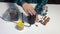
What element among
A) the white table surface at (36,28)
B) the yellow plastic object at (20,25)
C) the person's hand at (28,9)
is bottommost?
the white table surface at (36,28)

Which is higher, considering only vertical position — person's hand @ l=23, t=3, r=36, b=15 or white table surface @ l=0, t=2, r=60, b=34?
person's hand @ l=23, t=3, r=36, b=15

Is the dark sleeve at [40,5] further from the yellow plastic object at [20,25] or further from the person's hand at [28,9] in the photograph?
the yellow plastic object at [20,25]

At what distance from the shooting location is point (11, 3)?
149 centimetres

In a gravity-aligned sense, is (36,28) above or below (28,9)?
below

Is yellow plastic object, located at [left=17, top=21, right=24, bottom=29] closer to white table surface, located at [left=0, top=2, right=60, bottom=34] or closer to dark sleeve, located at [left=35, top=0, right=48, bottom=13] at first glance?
white table surface, located at [left=0, top=2, right=60, bottom=34]

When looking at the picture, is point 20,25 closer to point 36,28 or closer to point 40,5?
point 36,28

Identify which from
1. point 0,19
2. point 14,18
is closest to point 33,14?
point 14,18

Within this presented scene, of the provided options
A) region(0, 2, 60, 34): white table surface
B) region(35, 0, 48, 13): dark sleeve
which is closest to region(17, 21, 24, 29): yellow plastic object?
region(0, 2, 60, 34): white table surface

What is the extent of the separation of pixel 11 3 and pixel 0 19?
0.70 ft

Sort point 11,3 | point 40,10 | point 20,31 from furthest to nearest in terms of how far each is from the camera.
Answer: point 11,3 → point 40,10 → point 20,31

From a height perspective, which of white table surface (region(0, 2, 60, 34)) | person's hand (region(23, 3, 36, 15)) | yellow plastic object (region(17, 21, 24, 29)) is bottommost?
white table surface (region(0, 2, 60, 34))

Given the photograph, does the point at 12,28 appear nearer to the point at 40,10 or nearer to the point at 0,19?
the point at 0,19

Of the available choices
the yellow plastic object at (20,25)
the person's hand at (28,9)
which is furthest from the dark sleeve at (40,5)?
the yellow plastic object at (20,25)

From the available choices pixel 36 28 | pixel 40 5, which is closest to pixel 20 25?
pixel 36 28
